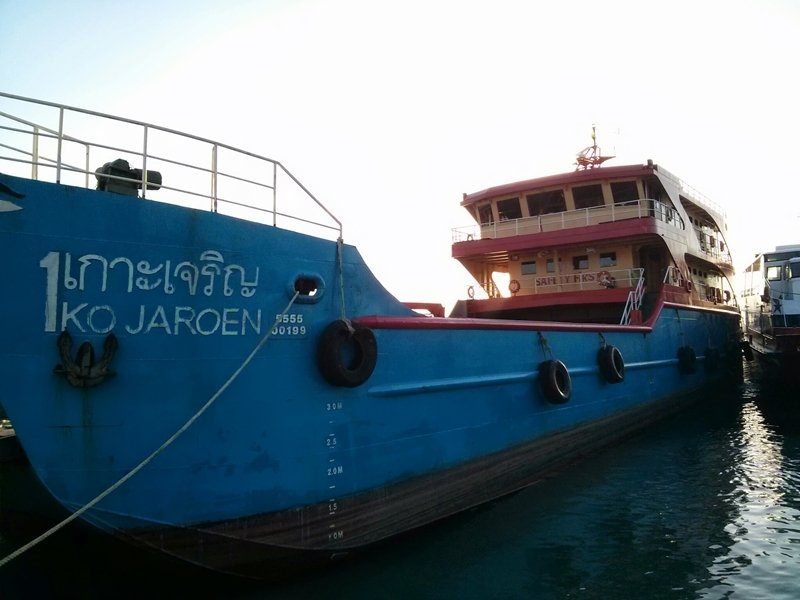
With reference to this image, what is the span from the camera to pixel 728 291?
21.2 meters

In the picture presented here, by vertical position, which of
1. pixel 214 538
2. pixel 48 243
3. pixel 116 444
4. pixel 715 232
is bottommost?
pixel 214 538

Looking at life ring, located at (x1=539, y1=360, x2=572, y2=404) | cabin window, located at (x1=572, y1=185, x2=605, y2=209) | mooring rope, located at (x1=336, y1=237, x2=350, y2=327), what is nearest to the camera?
mooring rope, located at (x1=336, y1=237, x2=350, y2=327)

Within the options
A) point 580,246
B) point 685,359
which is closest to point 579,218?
point 580,246

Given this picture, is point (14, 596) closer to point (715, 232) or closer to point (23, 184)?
point (23, 184)

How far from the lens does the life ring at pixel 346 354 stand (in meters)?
5.61

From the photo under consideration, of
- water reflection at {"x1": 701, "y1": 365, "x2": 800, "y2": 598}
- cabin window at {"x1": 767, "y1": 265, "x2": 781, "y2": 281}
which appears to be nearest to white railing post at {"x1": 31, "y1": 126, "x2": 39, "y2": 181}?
water reflection at {"x1": 701, "y1": 365, "x2": 800, "y2": 598}

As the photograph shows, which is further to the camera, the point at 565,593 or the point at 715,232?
the point at 715,232

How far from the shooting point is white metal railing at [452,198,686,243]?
13.4 metres

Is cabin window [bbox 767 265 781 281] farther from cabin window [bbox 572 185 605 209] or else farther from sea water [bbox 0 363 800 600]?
sea water [bbox 0 363 800 600]

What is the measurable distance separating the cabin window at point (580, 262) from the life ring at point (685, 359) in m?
3.37

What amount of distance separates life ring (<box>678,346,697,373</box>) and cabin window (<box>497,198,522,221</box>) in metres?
5.45

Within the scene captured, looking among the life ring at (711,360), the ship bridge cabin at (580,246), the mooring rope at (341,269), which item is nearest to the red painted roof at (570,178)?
the ship bridge cabin at (580,246)

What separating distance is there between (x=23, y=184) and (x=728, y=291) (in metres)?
23.1

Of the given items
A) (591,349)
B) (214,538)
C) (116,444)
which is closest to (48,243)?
(116,444)
